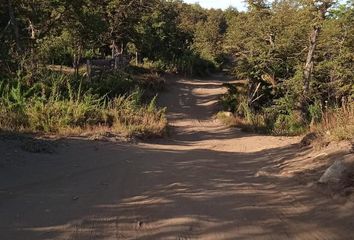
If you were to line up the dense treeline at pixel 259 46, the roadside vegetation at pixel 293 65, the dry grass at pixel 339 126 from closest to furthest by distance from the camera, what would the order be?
the dry grass at pixel 339 126 < the dense treeline at pixel 259 46 < the roadside vegetation at pixel 293 65

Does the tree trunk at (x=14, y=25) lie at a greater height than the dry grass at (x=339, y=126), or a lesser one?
greater

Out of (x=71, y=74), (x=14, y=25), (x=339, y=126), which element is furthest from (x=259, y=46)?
(x=339, y=126)

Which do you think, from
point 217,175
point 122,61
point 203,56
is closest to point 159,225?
point 217,175

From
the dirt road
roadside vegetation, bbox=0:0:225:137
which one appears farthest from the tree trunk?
the dirt road

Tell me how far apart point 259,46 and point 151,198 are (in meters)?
20.3

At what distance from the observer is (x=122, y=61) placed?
27.5m

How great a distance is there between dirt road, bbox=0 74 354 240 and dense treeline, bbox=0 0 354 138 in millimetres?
5976

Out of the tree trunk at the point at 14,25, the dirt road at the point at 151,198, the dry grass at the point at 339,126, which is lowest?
the dirt road at the point at 151,198

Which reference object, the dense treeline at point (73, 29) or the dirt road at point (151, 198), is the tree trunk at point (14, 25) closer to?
the dense treeline at point (73, 29)

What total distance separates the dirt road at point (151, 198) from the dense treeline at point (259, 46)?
5976 mm

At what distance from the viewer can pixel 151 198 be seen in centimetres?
588

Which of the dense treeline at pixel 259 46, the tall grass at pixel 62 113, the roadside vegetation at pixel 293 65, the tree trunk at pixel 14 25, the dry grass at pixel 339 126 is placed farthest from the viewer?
the roadside vegetation at pixel 293 65

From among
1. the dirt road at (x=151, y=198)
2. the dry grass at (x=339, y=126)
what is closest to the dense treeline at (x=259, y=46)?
the dry grass at (x=339, y=126)

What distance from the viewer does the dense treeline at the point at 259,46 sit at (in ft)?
55.3
